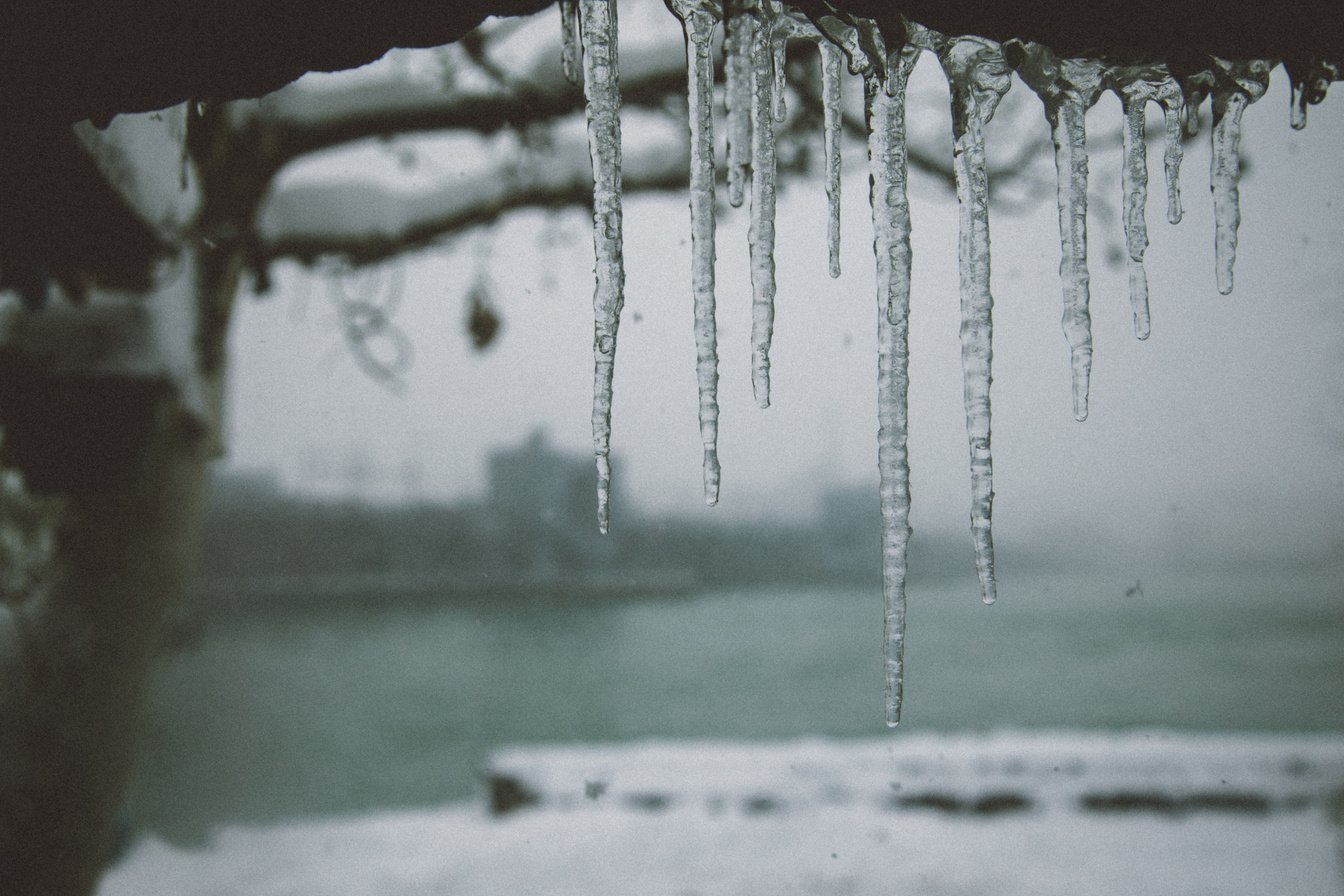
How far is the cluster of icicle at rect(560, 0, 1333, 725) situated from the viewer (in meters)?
0.92

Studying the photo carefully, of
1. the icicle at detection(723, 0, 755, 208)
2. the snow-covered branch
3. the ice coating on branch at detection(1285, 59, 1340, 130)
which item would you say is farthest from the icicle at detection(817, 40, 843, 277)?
the snow-covered branch

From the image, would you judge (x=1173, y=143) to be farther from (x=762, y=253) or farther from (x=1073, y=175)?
(x=762, y=253)

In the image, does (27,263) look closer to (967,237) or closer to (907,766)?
(967,237)

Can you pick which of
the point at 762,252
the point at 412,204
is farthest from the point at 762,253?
the point at 412,204

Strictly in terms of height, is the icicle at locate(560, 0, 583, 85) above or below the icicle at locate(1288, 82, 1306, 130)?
above

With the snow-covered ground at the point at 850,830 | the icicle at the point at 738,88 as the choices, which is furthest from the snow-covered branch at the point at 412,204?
the snow-covered ground at the point at 850,830

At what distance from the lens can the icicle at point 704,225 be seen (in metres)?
1.01

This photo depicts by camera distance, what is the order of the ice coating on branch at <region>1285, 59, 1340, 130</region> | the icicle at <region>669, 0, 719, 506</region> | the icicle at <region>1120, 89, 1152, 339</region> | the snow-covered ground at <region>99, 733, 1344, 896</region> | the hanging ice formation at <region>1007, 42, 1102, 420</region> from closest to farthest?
1. the ice coating on branch at <region>1285, 59, 1340, 130</region>
2. the hanging ice formation at <region>1007, 42, 1102, 420</region>
3. the icicle at <region>669, 0, 719, 506</region>
4. the icicle at <region>1120, 89, 1152, 339</region>
5. the snow-covered ground at <region>99, 733, 1344, 896</region>

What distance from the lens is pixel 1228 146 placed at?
106 centimetres

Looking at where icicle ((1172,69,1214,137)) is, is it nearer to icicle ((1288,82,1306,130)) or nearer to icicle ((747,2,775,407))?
icicle ((1288,82,1306,130))

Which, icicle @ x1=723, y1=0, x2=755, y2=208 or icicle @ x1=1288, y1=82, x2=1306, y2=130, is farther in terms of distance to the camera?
icicle @ x1=723, y1=0, x2=755, y2=208

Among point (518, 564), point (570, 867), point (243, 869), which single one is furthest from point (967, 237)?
point (243, 869)

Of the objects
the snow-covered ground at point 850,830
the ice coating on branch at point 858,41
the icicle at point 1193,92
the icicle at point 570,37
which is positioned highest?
the icicle at point 570,37

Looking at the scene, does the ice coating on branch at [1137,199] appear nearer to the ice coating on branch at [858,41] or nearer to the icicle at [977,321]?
the icicle at [977,321]
